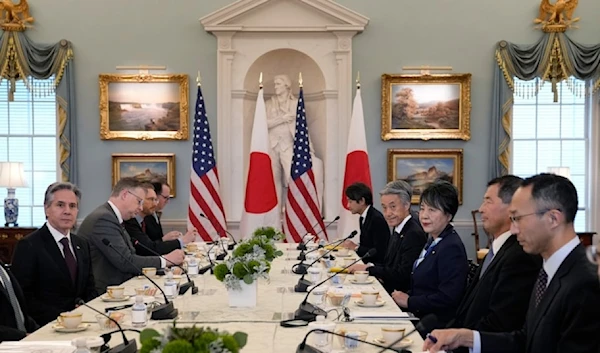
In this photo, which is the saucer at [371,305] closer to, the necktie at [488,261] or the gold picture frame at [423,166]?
the necktie at [488,261]

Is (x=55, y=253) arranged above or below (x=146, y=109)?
below

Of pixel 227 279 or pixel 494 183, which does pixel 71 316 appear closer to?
pixel 227 279

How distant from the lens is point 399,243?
218 inches

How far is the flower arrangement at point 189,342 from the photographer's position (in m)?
1.71

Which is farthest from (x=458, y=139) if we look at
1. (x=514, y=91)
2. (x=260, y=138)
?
(x=260, y=138)

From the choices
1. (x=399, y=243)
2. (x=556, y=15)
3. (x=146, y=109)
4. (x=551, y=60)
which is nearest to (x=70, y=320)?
(x=399, y=243)

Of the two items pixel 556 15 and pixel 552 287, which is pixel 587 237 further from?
pixel 552 287

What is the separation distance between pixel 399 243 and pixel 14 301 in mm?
2826

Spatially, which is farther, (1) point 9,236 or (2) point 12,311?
(1) point 9,236

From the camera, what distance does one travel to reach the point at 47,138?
9.58 metres

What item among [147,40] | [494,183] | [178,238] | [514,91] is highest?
[147,40]

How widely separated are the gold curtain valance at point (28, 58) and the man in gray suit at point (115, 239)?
166 inches

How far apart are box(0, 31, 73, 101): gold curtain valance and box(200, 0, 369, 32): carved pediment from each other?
71.2 inches

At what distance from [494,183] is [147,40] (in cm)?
645
